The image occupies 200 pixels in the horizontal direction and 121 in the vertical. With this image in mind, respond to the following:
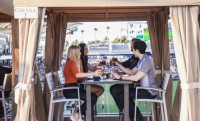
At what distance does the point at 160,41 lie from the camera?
Answer: 5836 mm

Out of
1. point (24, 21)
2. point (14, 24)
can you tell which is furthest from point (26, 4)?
point (14, 24)

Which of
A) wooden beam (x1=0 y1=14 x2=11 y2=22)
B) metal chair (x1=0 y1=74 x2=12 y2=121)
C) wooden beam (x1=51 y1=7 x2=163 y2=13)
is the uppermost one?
wooden beam (x1=51 y1=7 x2=163 y2=13)

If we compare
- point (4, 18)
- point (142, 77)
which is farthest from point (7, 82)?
point (142, 77)

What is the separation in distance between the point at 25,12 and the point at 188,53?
2.08 meters

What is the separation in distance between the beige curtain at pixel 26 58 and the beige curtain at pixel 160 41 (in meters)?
2.51

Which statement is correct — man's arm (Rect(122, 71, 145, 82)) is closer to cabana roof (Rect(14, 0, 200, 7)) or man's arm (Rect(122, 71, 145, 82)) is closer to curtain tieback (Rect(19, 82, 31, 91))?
cabana roof (Rect(14, 0, 200, 7))

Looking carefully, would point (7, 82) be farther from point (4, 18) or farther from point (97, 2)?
point (97, 2)

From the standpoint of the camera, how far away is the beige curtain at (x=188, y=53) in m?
4.00

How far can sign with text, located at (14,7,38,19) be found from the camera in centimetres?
391

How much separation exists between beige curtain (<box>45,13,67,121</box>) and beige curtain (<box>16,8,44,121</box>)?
1.47 metres

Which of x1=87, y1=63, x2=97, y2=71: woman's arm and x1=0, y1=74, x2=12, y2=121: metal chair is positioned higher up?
x1=87, y1=63, x2=97, y2=71: woman's arm

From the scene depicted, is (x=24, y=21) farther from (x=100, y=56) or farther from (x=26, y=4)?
(x=100, y=56)

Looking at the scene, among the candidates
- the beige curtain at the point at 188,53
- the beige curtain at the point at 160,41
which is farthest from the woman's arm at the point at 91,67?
the beige curtain at the point at 188,53

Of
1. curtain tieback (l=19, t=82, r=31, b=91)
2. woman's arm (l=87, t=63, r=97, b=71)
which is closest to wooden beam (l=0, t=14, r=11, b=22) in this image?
woman's arm (l=87, t=63, r=97, b=71)
